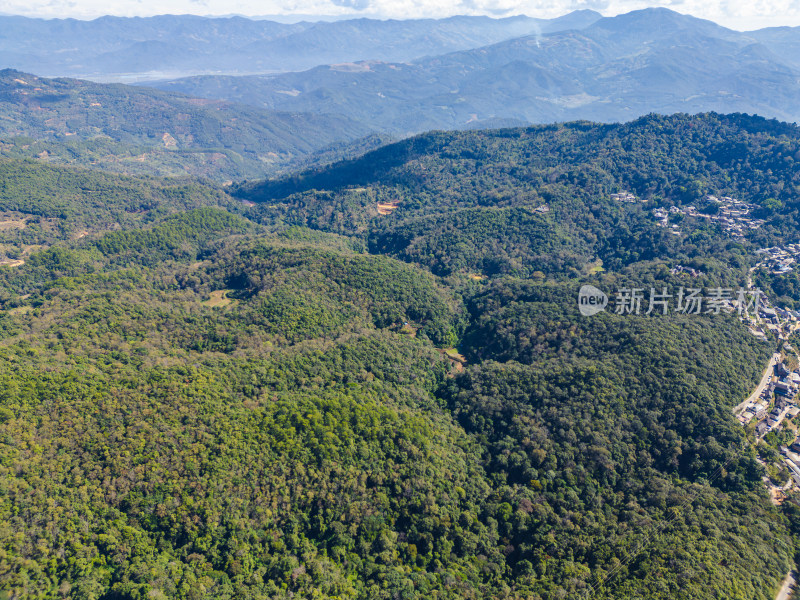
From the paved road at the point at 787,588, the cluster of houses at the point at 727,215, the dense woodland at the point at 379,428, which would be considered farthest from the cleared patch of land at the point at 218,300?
the cluster of houses at the point at 727,215

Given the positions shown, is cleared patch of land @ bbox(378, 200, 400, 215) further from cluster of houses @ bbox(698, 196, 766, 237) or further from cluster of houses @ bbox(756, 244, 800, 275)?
cluster of houses @ bbox(756, 244, 800, 275)

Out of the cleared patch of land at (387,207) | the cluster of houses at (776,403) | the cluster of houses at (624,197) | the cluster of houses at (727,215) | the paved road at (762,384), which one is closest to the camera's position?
the cluster of houses at (776,403)

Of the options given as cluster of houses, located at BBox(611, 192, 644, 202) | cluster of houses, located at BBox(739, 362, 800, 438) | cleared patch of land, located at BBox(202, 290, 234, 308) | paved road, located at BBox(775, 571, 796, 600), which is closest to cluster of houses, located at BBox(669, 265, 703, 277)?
cluster of houses, located at BBox(739, 362, 800, 438)

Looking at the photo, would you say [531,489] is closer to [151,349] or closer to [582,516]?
[582,516]

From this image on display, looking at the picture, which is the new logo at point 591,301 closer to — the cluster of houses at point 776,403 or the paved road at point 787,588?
the cluster of houses at point 776,403

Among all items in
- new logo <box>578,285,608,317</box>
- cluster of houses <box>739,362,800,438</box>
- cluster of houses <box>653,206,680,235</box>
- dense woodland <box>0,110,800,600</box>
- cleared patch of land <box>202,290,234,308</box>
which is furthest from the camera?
cluster of houses <box>653,206,680,235</box>

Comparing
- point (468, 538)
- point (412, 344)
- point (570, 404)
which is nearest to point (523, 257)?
point (412, 344)
